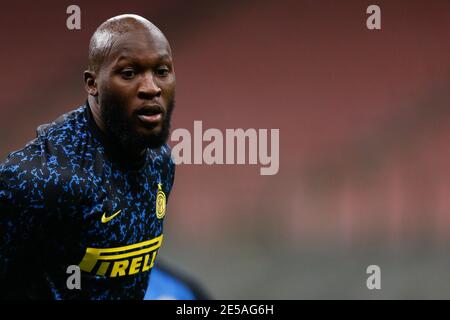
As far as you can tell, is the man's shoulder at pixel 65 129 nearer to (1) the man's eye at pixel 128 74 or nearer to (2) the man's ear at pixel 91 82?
(2) the man's ear at pixel 91 82

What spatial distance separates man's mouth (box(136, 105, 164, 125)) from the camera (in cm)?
128

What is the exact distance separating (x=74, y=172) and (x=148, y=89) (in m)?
0.23

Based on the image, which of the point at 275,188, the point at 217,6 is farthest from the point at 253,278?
the point at 217,6

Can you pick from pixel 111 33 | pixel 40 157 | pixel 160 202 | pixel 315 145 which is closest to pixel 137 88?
pixel 111 33

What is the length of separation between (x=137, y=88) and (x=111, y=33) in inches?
5.1

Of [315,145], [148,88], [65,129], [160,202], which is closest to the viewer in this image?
[148,88]

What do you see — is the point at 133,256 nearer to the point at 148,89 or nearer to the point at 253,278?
the point at 148,89

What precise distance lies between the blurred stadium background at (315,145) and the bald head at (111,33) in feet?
4.89

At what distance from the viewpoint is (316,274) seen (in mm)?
2889

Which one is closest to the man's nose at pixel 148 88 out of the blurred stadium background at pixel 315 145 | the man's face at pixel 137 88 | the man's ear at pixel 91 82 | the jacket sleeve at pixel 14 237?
the man's face at pixel 137 88

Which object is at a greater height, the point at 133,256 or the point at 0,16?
the point at 0,16

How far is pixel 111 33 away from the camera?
50.6 inches

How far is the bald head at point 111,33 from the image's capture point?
1.28 metres

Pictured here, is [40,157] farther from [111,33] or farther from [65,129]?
[111,33]
